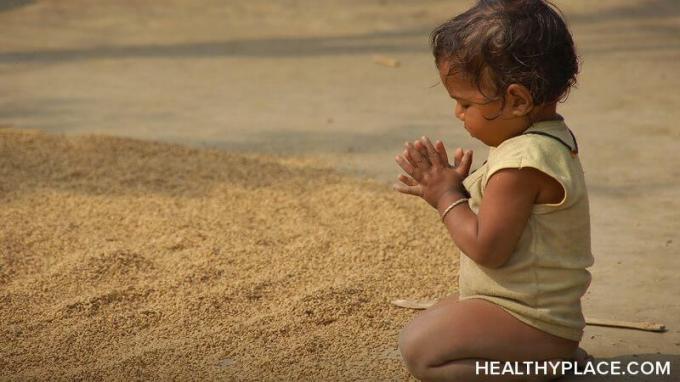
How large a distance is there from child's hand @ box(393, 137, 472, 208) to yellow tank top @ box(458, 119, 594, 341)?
0.07 m

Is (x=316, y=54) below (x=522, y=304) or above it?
below

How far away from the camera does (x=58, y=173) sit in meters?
4.65

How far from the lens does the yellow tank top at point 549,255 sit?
240cm

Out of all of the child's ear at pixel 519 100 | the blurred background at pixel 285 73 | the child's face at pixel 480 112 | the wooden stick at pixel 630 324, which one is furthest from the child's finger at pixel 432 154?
the blurred background at pixel 285 73

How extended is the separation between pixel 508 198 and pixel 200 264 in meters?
1.52

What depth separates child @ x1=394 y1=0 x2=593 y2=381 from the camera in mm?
2373

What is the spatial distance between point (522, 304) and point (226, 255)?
1.51 metres

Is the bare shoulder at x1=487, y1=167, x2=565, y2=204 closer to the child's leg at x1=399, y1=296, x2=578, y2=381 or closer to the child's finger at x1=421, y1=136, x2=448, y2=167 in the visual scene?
the child's finger at x1=421, y1=136, x2=448, y2=167

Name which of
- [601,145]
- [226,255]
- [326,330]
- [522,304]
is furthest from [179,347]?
[601,145]

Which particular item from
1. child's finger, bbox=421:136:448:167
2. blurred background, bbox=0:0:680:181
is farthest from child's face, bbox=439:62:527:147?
blurred background, bbox=0:0:680:181

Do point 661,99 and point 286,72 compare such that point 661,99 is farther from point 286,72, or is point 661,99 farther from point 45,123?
point 45,123

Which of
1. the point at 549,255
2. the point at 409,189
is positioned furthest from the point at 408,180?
the point at 549,255

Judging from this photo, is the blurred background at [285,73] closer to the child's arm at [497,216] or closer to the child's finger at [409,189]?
the child's finger at [409,189]

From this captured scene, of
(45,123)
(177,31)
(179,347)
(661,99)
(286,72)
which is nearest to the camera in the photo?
(179,347)
